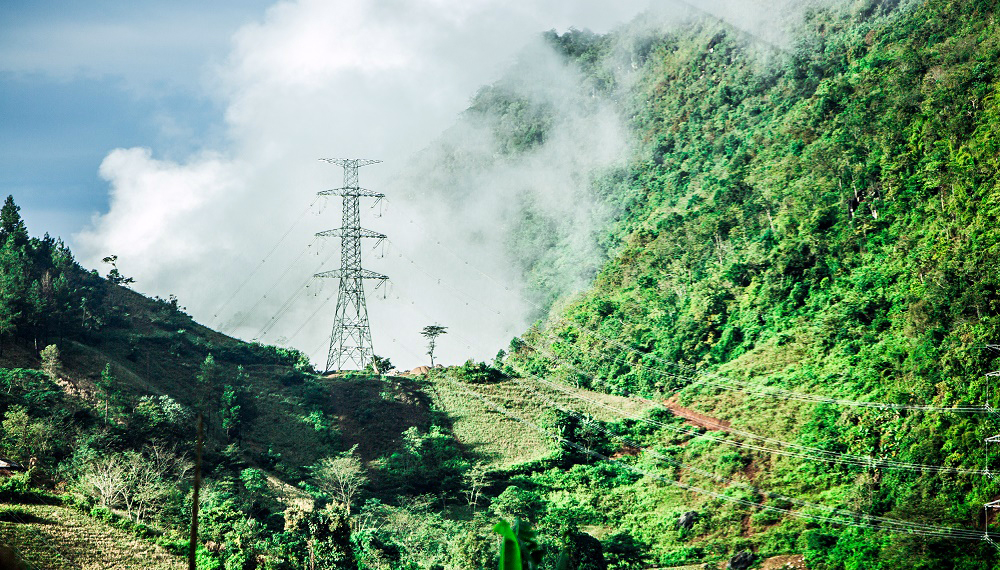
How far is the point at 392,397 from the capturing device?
6631cm

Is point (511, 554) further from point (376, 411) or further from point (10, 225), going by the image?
point (10, 225)

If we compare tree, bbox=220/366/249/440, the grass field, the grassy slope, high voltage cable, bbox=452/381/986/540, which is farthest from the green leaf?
tree, bbox=220/366/249/440

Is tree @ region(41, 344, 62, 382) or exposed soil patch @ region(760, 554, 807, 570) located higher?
tree @ region(41, 344, 62, 382)

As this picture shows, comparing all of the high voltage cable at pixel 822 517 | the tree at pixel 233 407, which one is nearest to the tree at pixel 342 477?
the tree at pixel 233 407

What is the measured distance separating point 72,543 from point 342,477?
16973 mm

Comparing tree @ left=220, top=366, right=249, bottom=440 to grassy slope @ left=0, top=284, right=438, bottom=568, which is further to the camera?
tree @ left=220, top=366, right=249, bottom=440

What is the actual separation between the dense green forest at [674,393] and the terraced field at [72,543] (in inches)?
13.4

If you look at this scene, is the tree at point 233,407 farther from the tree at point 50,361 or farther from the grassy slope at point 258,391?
the tree at point 50,361

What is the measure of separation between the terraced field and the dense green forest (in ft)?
1.12

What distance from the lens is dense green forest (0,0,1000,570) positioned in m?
44.0

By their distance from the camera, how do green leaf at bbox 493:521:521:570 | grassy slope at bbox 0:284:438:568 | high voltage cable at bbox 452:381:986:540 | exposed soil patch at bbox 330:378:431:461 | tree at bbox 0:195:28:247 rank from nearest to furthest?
green leaf at bbox 493:521:521:570 → high voltage cable at bbox 452:381:986:540 → grassy slope at bbox 0:284:438:568 → exposed soil patch at bbox 330:378:431:461 → tree at bbox 0:195:28:247

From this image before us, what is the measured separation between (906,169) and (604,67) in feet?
215

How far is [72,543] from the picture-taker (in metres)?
37.9

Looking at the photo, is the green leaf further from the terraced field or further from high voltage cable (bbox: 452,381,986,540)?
high voltage cable (bbox: 452,381,986,540)
